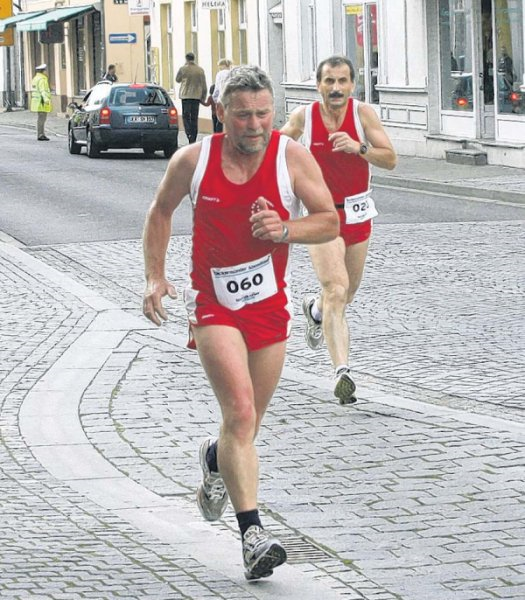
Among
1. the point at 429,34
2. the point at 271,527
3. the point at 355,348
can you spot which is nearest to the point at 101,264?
the point at 355,348

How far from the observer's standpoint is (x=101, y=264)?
16438 mm

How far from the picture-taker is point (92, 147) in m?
→ 34.1

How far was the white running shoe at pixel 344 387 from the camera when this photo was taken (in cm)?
905

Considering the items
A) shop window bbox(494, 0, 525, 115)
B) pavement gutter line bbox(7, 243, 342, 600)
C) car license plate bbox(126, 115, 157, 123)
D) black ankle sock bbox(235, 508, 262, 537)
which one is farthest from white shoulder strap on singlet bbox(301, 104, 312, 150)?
car license plate bbox(126, 115, 157, 123)

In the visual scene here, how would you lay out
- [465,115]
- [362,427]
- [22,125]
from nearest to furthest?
[362,427] < [465,115] < [22,125]

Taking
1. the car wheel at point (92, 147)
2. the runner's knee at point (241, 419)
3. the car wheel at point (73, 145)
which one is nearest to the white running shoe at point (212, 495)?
the runner's knee at point (241, 419)

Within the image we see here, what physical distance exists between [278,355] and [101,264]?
10323mm

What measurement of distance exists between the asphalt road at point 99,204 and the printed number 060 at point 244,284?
12.7 m

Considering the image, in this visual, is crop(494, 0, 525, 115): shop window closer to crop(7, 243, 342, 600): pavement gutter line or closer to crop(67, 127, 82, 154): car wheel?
crop(67, 127, 82, 154): car wheel

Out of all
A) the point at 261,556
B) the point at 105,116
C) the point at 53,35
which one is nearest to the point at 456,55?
the point at 105,116

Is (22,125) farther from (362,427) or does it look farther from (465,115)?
(362,427)

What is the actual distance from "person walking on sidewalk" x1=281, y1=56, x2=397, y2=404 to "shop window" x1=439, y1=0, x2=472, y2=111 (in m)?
20.5

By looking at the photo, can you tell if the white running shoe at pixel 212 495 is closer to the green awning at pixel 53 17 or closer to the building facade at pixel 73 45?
the building facade at pixel 73 45

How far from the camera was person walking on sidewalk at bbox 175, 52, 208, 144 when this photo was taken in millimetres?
36062
